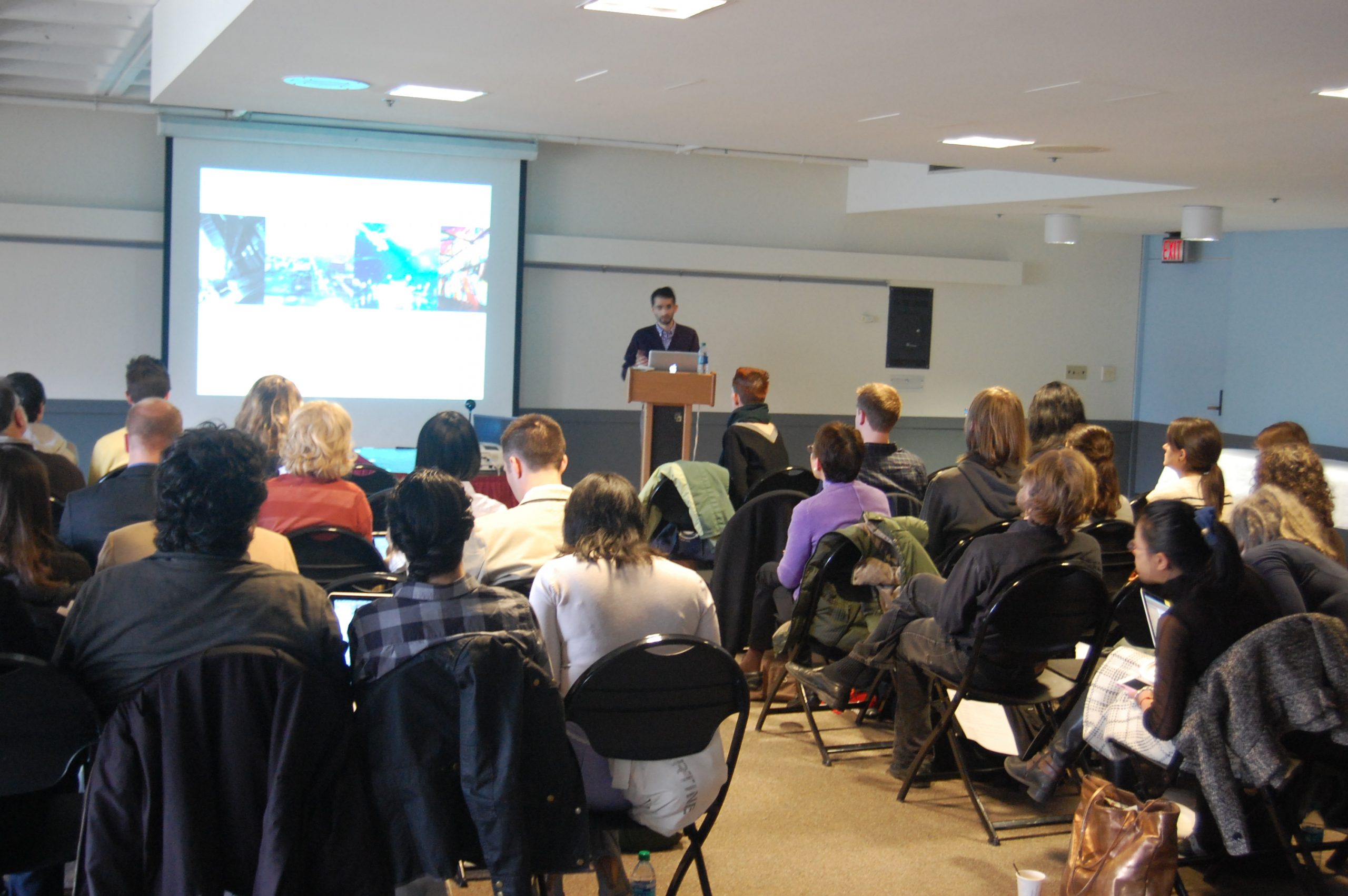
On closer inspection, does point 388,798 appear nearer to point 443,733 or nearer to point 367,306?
point 443,733

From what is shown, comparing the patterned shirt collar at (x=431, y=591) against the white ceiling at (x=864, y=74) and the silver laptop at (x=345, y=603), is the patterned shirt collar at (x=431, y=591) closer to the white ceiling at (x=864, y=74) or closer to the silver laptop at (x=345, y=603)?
the silver laptop at (x=345, y=603)

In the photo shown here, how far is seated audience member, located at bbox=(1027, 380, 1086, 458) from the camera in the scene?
195 inches

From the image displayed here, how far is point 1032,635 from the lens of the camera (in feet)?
10.9

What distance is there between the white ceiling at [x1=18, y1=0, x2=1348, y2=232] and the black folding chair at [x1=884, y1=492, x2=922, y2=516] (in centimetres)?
166

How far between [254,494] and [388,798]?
637 millimetres

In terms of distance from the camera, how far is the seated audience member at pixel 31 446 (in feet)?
13.0

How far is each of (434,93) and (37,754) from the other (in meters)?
4.38

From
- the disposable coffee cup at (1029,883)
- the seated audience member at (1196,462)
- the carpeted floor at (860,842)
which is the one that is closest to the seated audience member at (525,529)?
the carpeted floor at (860,842)

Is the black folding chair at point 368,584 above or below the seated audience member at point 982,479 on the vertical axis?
below

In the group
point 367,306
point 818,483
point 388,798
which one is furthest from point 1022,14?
point 367,306

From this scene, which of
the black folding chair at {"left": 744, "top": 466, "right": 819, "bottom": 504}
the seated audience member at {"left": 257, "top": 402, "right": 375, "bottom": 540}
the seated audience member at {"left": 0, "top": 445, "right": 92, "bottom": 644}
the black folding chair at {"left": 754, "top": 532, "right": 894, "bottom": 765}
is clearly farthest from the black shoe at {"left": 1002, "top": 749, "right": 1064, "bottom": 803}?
the seated audience member at {"left": 0, "top": 445, "right": 92, "bottom": 644}

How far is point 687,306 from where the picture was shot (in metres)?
9.30

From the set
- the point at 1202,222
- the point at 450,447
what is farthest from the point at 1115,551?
the point at 1202,222

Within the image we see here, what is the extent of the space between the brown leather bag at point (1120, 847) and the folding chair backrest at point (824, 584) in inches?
43.7
